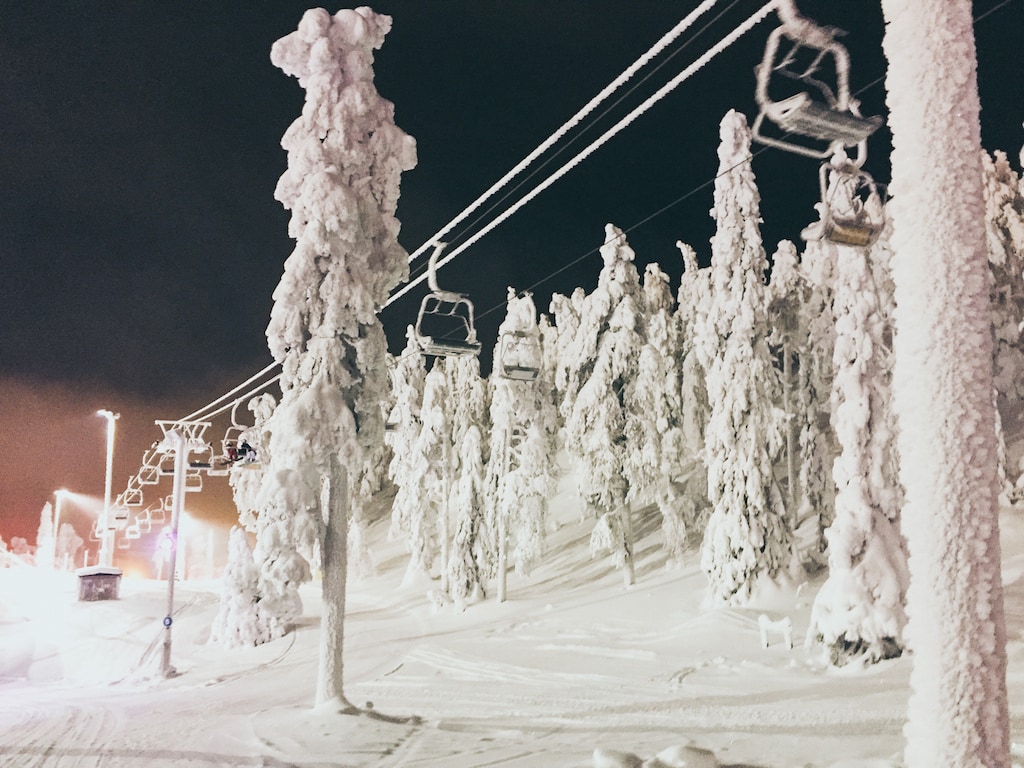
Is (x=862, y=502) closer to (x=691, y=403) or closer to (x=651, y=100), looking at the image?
(x=651, y=100)

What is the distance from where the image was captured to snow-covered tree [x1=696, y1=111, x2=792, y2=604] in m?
22.9

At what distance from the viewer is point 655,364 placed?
90.5ft

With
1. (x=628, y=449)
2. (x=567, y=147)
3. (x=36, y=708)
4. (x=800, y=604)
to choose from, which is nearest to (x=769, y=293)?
(x=628, y=449)

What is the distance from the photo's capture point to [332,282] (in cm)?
1429

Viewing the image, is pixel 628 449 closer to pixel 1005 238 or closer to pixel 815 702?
pixel 815 702

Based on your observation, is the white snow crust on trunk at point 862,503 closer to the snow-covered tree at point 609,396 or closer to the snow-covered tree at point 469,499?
the snow-covered tree at point 609,396

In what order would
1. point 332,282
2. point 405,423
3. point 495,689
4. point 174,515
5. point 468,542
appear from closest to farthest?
point 332,282, point 495,689, point 174,515, point 468,542, point 405,423

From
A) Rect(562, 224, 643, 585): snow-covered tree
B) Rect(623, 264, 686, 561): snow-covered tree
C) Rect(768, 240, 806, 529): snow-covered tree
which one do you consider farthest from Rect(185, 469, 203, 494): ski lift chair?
Rect(768, 240, 806, 529): snow-covered tree

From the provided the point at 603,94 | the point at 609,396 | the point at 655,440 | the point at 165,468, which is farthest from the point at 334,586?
the point at 165,468

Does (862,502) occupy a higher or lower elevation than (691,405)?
lower

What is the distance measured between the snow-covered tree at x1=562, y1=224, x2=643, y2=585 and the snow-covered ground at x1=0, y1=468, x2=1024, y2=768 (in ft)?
8.73

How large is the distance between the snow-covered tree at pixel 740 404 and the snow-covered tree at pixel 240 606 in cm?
1450

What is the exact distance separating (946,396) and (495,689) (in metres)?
13.6

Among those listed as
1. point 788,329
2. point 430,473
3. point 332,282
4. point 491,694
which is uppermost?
point 788,329
